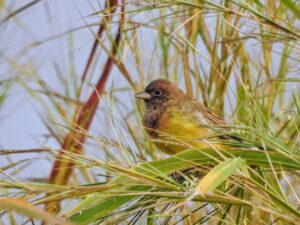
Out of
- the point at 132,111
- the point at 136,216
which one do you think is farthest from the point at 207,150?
the point at 132,111

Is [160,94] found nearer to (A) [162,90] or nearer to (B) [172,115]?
(A) [162,90]

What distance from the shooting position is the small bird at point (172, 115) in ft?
8.88

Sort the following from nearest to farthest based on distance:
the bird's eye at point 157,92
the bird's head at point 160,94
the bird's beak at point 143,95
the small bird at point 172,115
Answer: the small bird at point 172,115, the bird's beak at point 143,95, the bird's head at point 160,94, the bird's eye at point 157,92

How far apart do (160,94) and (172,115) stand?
1.11 ft

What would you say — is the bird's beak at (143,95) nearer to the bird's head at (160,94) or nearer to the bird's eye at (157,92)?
the bird's head at (160,94)

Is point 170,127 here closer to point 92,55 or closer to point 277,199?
point 92,55

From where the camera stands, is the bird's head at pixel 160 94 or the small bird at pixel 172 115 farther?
the bird's head at pixel 160 94

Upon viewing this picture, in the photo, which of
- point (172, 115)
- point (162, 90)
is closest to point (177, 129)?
point (172, 115)

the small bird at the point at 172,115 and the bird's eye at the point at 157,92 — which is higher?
the bird's eye at the point at 157,92

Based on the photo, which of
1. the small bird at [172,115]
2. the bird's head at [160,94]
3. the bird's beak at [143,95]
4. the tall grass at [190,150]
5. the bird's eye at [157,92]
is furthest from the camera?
the bird's eye at [157,92]

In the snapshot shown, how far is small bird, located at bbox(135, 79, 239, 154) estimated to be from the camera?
271cm

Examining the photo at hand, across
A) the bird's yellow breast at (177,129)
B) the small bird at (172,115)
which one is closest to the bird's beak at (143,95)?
the small bird at (172,115)

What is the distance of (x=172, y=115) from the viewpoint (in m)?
3.14

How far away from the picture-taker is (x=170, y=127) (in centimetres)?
298
